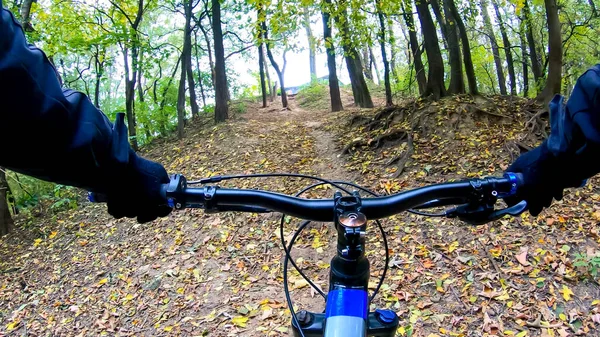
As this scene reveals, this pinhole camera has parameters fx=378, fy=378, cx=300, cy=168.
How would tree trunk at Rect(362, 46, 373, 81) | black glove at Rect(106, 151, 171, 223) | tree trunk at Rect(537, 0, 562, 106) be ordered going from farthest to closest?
tree trunk at Rect(362, 46, 373, 81) < tree trunk at Rect(537, 0, 562, 106) < black glove at Rect(106, 151, 171, 223)

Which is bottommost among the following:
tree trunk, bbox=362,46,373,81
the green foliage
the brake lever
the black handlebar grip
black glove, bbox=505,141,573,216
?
the green foliage

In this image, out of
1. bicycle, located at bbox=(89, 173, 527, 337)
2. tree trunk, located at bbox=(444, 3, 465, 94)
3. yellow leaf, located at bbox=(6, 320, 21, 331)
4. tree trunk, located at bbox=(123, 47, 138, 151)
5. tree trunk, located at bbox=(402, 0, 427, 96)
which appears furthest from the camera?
tree trunk, located at bbox=(123, 47, 138, 151)

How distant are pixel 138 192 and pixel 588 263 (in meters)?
4.93

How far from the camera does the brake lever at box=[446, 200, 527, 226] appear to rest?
4.55 ft

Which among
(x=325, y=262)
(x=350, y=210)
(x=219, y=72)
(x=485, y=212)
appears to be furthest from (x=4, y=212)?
(x=485, y=212)

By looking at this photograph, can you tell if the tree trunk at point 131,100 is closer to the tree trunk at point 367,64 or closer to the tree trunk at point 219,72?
the tree trunk at point 219,72

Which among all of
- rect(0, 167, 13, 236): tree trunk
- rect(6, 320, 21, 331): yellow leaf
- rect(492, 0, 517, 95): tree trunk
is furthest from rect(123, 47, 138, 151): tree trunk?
rect(492, 0, 517, 95): tree trunk

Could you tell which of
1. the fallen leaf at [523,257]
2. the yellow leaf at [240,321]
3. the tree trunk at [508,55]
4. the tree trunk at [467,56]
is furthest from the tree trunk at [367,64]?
the yellow leaf at [240,321]

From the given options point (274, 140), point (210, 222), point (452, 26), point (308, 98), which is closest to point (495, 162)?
point (452, 26)

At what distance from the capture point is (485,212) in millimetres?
1392

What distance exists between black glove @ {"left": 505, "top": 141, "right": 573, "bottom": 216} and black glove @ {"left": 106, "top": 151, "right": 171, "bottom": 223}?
134 cm

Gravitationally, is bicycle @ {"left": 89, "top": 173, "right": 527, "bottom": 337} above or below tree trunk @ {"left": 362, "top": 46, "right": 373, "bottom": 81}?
below

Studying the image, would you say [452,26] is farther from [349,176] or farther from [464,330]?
[464,330]

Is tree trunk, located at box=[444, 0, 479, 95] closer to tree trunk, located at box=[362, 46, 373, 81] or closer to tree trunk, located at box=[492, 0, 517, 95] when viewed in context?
tree trunk, located at box=[492, 0, 517, 95]
